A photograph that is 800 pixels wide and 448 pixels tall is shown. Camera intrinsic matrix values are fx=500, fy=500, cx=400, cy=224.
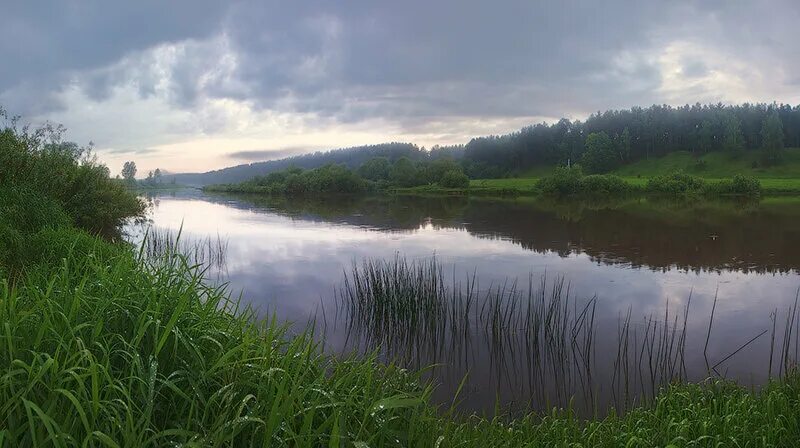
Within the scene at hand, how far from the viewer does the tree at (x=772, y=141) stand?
89.7 metres

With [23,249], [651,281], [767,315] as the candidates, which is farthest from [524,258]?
[23,249]

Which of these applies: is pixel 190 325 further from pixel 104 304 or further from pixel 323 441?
pixel 323 441

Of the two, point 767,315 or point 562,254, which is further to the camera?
point 562,254

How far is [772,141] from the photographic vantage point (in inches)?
3573

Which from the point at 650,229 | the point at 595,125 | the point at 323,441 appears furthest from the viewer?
the point at 595,125

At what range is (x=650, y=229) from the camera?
96.0ft

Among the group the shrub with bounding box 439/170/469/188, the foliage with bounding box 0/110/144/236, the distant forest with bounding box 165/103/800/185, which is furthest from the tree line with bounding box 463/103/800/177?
the foliage with bounding box 0/110/144/236

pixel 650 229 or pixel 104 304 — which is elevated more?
pixel 104 304

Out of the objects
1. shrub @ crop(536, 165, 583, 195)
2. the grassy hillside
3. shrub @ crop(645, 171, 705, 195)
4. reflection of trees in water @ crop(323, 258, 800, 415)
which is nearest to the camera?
reflection of trees in water @ crop(323, 258, 800, 415)

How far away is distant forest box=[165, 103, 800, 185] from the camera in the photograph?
99062 millimetres

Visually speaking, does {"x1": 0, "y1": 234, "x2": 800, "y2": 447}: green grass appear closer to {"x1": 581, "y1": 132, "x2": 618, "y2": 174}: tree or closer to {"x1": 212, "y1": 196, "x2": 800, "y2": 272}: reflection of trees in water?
{"x1": 212, "y1": 196, "x2": 800, "y2": 272}: reflection of trees in water

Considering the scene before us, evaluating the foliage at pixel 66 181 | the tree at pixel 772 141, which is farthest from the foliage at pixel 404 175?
the foliage at pixel 66 181

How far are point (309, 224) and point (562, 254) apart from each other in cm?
1955

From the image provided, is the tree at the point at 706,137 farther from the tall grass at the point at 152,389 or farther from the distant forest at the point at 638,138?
the tall grass at the point at 152,389
